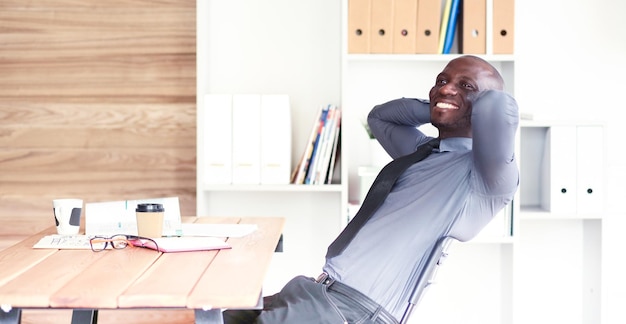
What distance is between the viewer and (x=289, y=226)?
145 inches

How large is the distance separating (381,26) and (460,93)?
1.22m

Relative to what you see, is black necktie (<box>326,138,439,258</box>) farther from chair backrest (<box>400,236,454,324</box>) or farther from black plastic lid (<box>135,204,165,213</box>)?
black plastic lid (<box>135,204,165,213</box>)

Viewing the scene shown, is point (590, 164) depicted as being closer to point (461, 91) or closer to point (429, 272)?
point (461, 91)

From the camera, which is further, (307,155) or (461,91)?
(307,155)

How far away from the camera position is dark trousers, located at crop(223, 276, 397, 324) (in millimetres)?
1890

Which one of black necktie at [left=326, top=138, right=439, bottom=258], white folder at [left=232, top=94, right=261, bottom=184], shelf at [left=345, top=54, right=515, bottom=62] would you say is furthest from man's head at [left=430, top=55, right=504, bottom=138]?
white folder at [left=232, top=94, right=261, bottom=184]

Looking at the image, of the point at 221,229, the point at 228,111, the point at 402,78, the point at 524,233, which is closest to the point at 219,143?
the point at 228,111

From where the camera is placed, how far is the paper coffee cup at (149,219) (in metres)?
2.07

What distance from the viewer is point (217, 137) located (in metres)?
3.31

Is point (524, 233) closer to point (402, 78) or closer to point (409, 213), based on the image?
point (402, 78)

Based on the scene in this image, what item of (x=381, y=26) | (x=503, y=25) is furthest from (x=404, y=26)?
(x=503, y=25)

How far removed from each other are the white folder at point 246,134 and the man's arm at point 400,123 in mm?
884

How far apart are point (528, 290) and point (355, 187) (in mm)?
896

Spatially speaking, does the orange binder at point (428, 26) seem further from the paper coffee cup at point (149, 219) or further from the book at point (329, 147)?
the paper coffee cup at point (149, 219)
